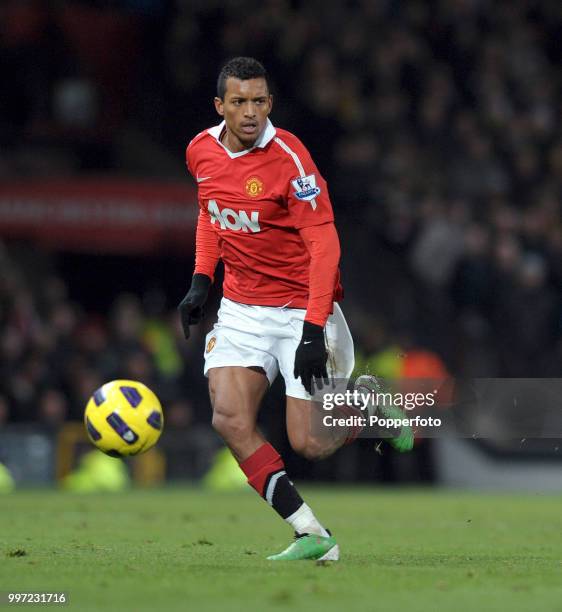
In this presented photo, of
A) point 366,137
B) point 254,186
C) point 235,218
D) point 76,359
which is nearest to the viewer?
point 254,186

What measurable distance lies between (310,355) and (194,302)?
970 mm

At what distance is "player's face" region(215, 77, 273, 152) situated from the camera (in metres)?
7.47

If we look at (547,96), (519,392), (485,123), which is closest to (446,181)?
(485,123)

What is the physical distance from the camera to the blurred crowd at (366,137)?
54.9 ft

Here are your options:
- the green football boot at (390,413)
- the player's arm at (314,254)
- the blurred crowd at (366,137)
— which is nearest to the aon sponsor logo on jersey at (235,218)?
the player's arm at (314,254)

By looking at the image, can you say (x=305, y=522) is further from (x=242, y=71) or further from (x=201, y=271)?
(x=242, y=71)

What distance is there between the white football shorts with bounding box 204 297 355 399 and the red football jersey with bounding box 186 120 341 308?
6 cm

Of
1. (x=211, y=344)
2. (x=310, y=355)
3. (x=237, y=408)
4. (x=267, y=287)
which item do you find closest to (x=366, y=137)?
(x=267, y=287)

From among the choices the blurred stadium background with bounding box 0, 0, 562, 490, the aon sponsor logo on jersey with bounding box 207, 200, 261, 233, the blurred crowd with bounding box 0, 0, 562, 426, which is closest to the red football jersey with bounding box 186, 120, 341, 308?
the aon sponsor logo on jersey with bounding box 207, 200, 261, 233

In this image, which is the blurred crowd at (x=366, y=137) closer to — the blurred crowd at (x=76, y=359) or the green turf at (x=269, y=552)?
the blurred crowd at (x=76, y=359)

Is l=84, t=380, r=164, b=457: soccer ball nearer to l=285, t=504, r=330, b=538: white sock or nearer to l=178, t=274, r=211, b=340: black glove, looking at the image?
l=178, t=274, r=211, b=340: black glove

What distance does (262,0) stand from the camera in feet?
68.0

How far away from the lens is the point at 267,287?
7840 mm

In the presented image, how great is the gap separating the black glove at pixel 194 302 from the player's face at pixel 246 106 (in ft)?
2.99
